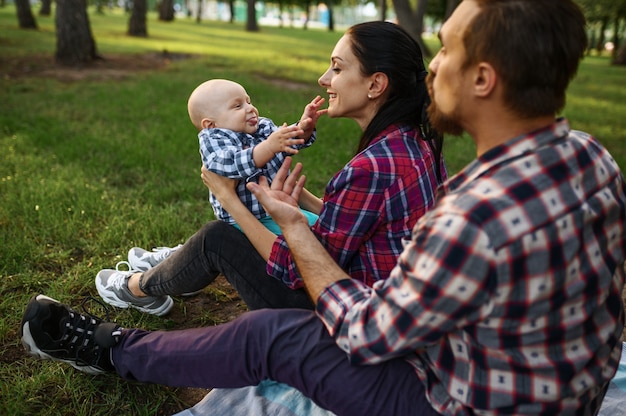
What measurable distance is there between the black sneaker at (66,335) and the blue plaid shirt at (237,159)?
2.50ft

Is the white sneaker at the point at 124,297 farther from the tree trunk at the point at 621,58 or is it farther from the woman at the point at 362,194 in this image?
the tree trunk at the point at 621,58

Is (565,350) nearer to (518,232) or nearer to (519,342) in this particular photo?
(519,342)

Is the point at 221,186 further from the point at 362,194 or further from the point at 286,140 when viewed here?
the point at 362,194

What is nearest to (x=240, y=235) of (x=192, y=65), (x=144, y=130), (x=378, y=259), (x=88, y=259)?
(x=378, y=259)

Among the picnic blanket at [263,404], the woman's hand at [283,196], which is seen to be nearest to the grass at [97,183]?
the picnic blanket at [263,404]

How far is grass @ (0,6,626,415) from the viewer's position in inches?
100

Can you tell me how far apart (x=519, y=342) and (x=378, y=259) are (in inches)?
30.1

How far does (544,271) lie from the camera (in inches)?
56.1

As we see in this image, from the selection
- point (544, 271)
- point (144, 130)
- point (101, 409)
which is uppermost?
point (544, 271)

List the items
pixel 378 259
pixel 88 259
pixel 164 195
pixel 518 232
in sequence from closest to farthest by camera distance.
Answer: pixel 518 232, pixel 378 259, pixel 88 259, pixel 164 195

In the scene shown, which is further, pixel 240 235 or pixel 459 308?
pixel 240 235

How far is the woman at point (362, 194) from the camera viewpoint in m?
2.12

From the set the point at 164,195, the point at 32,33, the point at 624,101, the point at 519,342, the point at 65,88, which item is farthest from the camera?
the point at 32,33

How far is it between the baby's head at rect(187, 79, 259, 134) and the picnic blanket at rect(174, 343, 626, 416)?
1204 mm
